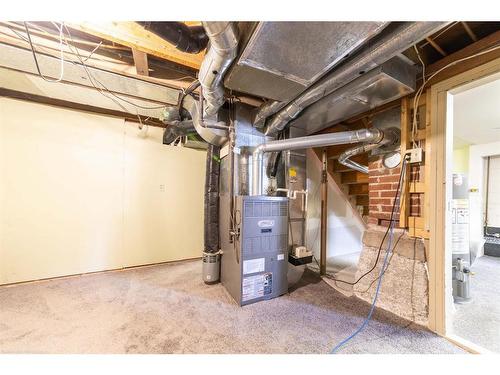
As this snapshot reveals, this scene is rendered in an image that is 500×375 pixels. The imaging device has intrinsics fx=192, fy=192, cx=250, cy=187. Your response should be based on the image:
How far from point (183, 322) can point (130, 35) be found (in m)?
2.21

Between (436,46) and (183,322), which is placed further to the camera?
(183,322)

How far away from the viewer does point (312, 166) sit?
296 centimetres

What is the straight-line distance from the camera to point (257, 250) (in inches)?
75.5

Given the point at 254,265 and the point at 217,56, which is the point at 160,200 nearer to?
the point at 254,265

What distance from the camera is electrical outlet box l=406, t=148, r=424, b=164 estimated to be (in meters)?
1.61

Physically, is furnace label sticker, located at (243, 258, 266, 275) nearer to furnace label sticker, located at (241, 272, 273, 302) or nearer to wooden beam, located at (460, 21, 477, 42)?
furnace label sticker, located at (241, 272, 273, 302)

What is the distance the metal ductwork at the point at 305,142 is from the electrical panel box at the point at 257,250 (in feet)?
0.97

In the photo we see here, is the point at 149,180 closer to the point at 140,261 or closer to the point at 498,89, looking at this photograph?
the point at 140,261

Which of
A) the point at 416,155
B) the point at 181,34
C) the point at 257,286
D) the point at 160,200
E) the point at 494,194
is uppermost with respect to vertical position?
the point at 181,34

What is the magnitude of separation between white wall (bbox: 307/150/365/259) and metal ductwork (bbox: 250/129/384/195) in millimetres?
917

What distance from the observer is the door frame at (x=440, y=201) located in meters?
1.47

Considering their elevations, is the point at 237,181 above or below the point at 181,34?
below

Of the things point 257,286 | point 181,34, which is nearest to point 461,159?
point 257,286
